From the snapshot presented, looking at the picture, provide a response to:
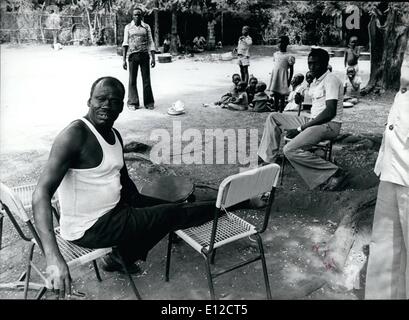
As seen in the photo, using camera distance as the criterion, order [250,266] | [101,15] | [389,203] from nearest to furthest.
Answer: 1. [389,203]
2. [250,266]
3. [101,15]

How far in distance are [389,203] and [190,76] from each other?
11.5 meters

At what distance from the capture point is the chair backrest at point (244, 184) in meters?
2.55

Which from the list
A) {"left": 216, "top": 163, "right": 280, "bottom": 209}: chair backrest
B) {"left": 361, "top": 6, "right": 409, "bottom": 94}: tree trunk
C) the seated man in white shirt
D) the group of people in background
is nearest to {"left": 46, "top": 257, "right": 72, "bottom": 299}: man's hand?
{"left": 216, "top": 163, "right": 280, "bottom": 209}: chair backrest

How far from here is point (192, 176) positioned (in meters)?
5.45

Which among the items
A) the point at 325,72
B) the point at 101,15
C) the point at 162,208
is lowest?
the point at 162,208

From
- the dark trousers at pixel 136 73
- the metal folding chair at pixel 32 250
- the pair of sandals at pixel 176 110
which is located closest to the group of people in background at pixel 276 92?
the pair of sandals at pixel 176 110

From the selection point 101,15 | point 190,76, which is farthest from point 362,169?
point 101,15

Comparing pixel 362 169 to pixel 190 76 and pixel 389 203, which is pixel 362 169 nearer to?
pixel 389 203

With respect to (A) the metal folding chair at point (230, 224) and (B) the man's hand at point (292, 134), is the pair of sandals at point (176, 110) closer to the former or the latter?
(B) the man's hand at point (292, 134)

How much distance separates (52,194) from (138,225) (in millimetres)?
606

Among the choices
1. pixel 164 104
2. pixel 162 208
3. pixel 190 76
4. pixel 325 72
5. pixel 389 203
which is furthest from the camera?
pixel 190 76

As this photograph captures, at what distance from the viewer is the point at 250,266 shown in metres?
3.48

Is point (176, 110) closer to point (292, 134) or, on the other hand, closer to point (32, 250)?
point (292, 134)
